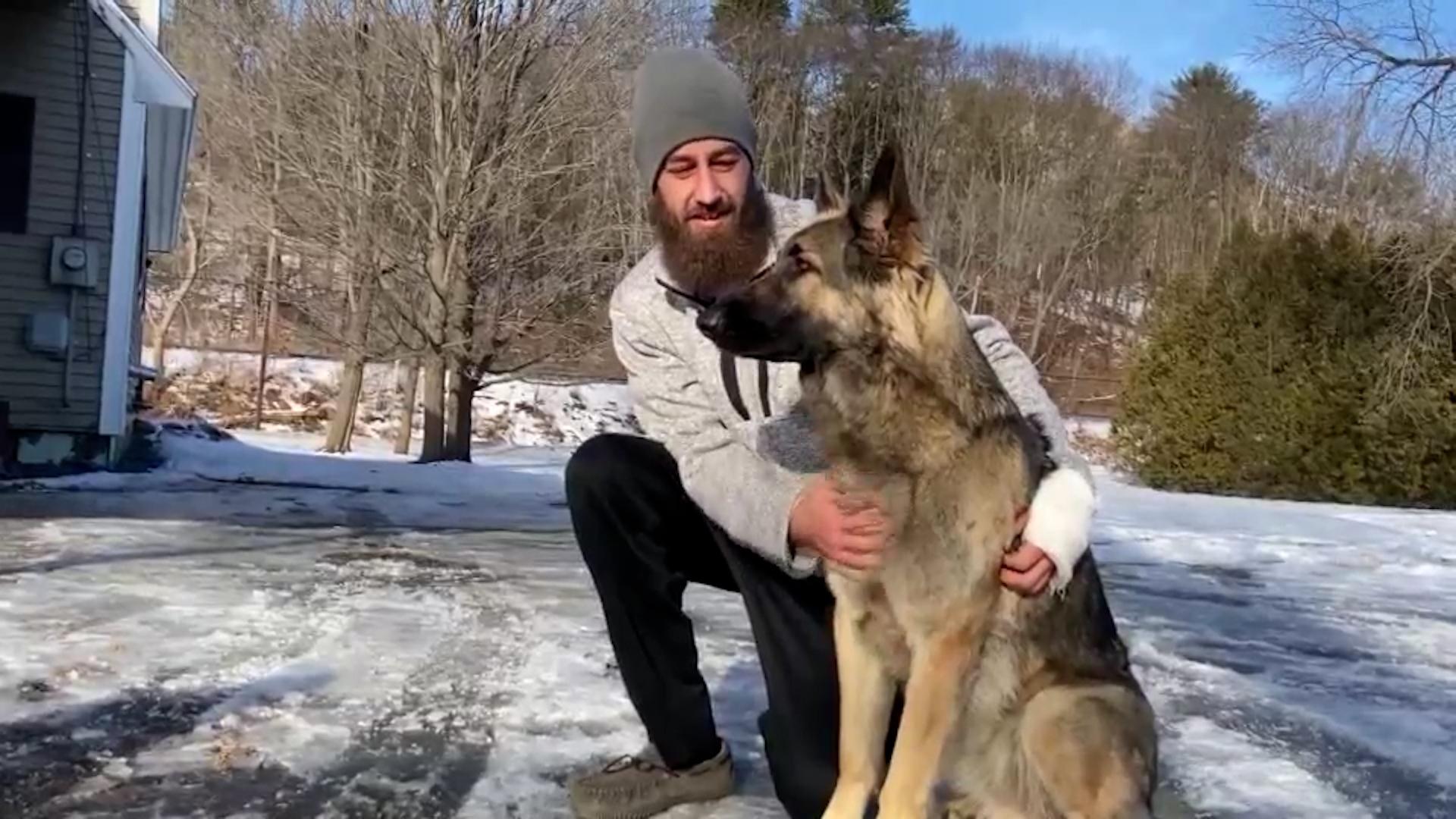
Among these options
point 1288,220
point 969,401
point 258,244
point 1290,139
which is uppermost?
point 1290,139

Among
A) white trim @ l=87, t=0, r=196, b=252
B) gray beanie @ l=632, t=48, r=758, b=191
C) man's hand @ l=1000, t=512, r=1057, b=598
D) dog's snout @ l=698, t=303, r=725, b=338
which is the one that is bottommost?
man's hand @ l=1000, t=512, r=1057, b=598

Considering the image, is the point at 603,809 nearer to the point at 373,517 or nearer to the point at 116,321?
the point at 373,517

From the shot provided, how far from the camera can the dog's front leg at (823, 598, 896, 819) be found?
301 cm

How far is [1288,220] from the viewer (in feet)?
90.1

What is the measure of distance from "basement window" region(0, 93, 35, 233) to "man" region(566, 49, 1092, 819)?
34.7 ft

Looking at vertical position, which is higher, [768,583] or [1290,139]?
[1290,139]

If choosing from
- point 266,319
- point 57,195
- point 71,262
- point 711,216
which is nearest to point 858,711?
point 711,216

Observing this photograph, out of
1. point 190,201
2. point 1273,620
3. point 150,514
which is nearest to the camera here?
point 1273,620

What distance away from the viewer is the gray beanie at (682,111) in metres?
3.36

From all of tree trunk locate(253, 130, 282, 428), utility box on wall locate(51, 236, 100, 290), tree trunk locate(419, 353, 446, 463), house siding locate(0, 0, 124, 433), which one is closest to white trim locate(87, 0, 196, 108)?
house siding locate(0, 0, 124, 433)

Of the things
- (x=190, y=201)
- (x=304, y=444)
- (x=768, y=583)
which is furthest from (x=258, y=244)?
(x=768, y=583)

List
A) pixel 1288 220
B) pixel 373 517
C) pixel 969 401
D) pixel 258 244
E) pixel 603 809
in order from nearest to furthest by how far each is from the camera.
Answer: pixel 969 401, pixel 603 809, pixel 373 517, pixel 258 244, pixel 1288 220

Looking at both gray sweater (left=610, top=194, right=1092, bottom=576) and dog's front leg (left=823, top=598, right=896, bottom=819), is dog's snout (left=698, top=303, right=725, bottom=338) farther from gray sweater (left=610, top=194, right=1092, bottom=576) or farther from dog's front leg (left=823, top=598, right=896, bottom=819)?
dog's front leg (left=823, top=598, right=896, bottom=819)

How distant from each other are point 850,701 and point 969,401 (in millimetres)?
725
